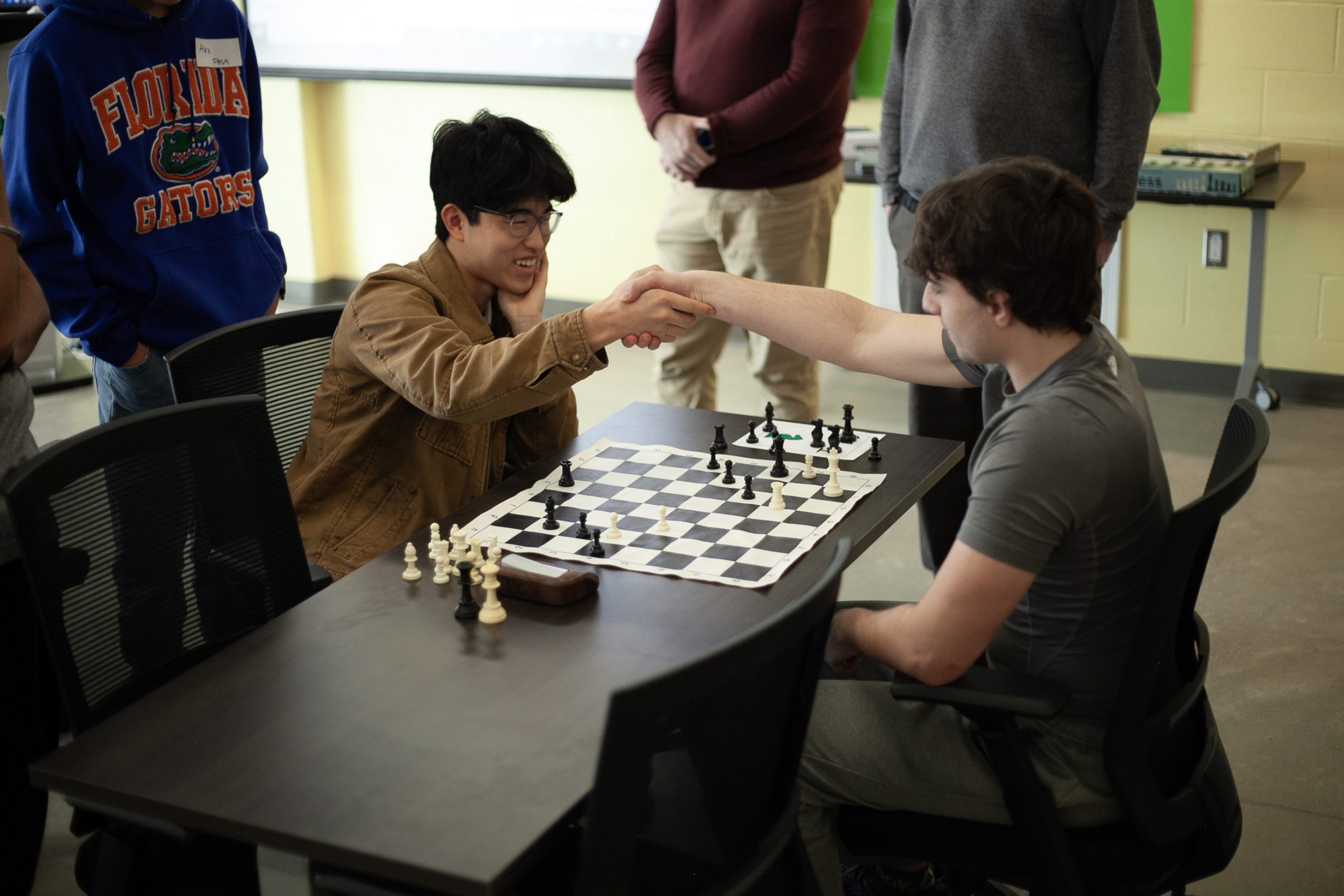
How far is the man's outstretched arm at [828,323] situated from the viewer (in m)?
2.26

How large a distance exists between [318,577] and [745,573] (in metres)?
0.66

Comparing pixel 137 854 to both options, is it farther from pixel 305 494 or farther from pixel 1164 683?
pixel 1164 683

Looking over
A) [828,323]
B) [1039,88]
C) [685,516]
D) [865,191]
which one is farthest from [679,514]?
[865,191]

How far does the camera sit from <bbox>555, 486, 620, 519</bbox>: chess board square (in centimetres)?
207

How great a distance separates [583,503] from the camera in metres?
2.10

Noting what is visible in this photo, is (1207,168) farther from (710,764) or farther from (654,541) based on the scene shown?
(710,764)

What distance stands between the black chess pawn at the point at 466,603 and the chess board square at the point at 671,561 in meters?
0.26

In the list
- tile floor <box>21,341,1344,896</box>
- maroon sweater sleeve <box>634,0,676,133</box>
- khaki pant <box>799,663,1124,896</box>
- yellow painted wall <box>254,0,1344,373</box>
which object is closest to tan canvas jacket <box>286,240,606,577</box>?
khaki pant <box>799,663,1124,896</box>

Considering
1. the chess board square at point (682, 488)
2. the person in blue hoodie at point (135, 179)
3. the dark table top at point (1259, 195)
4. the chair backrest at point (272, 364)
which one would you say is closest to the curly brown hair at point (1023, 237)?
the chess board square at point (682, 488)

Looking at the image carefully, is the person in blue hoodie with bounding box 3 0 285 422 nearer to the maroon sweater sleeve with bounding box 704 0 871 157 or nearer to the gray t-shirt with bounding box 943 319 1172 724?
the maroon sweater sleeve with bounding box 704 0 871 157

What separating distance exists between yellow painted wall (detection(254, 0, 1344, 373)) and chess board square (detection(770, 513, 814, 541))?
3361 mm

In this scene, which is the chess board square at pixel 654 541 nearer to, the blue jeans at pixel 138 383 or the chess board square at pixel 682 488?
the chess board square at pixel 682 488

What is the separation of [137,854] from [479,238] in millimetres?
1159

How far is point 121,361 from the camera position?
8.86ft
